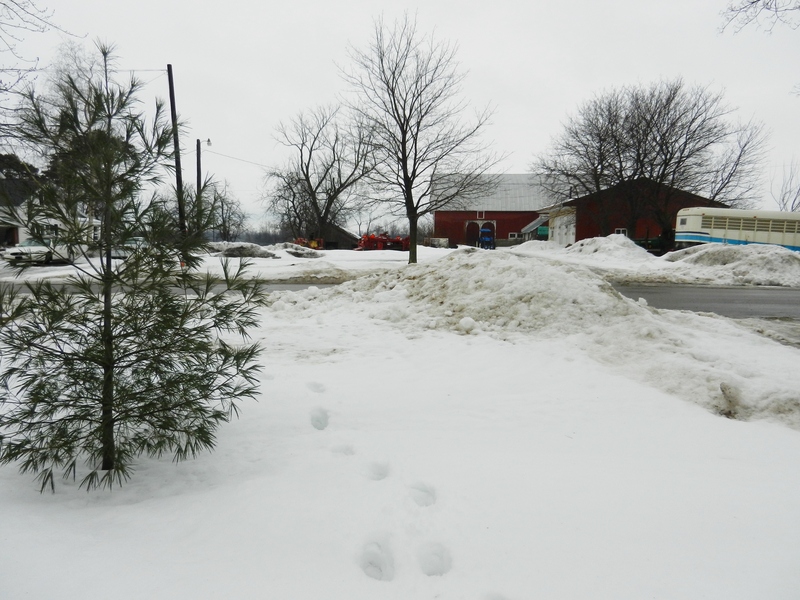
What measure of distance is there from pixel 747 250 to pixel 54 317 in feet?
74.5

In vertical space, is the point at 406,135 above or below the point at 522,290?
above

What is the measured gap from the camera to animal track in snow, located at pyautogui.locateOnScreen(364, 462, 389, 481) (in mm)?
2926

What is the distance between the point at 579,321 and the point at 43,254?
5.15 metres

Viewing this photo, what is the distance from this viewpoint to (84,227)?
106 inches

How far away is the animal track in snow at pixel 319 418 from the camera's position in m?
3.61

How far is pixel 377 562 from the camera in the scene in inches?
89.7

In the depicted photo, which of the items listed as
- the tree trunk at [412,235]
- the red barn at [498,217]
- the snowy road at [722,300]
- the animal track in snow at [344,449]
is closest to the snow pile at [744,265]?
the snowy road at [722,300]

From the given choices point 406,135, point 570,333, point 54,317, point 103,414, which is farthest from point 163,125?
point 406,135

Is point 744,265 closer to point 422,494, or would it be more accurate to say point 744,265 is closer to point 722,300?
point 722,300

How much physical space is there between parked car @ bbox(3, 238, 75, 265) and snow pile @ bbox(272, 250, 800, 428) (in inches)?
153

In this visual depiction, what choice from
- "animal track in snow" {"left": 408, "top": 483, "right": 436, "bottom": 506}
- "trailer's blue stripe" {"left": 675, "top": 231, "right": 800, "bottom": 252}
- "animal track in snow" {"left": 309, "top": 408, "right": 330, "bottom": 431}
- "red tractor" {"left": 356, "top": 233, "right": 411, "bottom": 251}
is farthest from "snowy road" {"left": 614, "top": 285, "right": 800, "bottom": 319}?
"red tractor" {"left": 356, "top": 233, "right": 411, "bottom": 251}

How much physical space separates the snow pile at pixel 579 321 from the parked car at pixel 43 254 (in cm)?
389

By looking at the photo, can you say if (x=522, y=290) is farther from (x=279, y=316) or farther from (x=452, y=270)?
(x=279, y=316)

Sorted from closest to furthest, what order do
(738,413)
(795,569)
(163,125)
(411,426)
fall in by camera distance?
(795,569) < (163,125) < (411,426) < (738,413)
